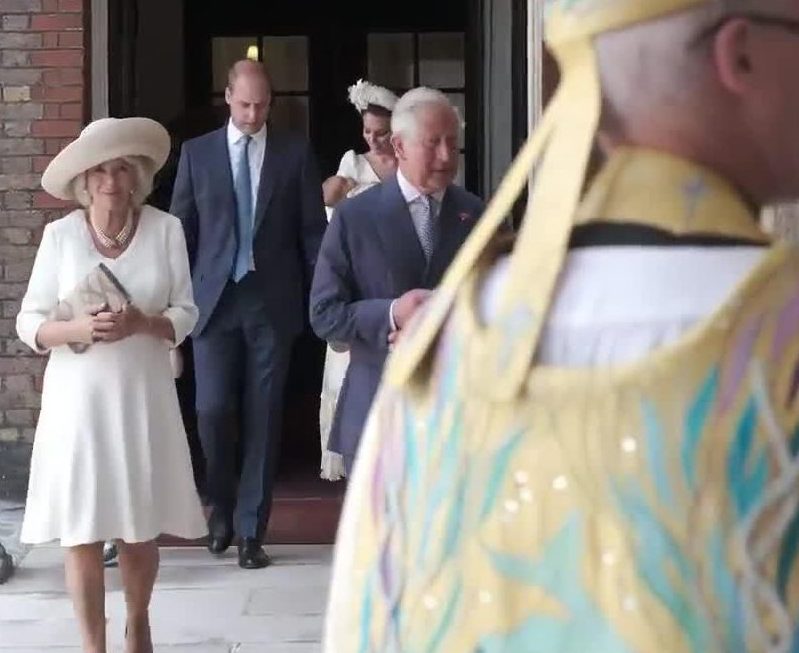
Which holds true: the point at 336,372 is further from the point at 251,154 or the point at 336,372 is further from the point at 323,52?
the point at 323,52

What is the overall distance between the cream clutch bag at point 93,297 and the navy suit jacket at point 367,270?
493 mm

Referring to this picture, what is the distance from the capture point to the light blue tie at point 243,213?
5.38m

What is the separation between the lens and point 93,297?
3.92 m

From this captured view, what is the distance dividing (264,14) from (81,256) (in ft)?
16.4

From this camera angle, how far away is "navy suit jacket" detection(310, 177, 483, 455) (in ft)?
12.5

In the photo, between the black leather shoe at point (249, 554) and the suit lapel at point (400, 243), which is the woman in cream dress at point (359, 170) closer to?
the black leather shoe at point (249, 554)

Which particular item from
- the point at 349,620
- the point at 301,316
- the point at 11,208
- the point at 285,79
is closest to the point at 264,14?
the point at 285,79

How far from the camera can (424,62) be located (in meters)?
8.73

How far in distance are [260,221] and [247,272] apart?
18cm

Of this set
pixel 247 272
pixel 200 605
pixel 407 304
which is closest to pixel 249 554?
pixel 200 605

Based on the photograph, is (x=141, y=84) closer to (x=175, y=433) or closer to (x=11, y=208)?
(x=11, y=208)

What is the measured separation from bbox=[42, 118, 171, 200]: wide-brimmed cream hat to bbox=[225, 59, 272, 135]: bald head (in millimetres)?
1295

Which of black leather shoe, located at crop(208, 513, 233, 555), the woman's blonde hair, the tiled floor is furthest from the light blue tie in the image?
the woman's blonde hair

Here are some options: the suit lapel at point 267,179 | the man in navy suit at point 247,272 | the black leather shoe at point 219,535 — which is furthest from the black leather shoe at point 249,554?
the suit lapel at point 267,179
